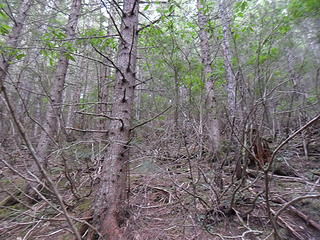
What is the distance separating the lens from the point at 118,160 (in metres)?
2.05

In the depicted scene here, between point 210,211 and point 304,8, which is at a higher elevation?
point 304,8

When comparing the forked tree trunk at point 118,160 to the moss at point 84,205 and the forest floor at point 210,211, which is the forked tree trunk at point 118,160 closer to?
the forest floor at point 210,211

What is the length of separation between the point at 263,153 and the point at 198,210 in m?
1.64

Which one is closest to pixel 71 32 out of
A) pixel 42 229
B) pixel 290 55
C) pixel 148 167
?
pixel 148 167

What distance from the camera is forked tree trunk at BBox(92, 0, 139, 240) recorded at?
6.04ft

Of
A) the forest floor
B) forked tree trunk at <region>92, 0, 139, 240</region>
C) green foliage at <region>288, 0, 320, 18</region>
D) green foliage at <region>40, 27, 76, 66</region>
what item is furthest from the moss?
green foliage at <region>288, 0, 320, 18</region>

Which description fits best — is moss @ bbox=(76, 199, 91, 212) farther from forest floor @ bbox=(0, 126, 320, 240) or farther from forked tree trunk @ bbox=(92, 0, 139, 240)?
forked tree trunk @ bbox=(92, 0, 139, 240)

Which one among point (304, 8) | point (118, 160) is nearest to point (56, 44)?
point (118, 160)

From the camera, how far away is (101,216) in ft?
6.10

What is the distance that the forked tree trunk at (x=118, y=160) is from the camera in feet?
6.04

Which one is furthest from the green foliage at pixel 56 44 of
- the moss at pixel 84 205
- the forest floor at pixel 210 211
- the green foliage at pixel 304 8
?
the green foliage at pixel 304 8

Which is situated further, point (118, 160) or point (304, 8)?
point (304, 8)

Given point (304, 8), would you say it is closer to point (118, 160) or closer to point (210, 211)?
point (210, 211)

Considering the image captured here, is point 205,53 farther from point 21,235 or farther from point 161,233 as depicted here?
point 21,235
